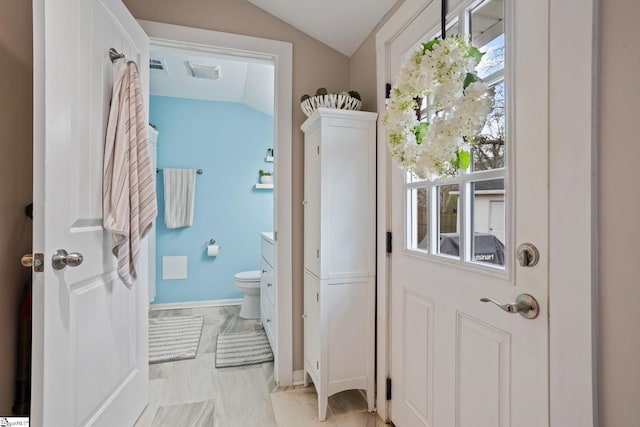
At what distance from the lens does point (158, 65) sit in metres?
2.84

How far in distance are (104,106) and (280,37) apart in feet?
3.87

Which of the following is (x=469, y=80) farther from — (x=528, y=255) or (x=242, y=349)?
(x=242, y=349)

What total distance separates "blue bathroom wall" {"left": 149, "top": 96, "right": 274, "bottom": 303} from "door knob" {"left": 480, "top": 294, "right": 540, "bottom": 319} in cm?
324

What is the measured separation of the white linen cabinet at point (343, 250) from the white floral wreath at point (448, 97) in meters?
0.66

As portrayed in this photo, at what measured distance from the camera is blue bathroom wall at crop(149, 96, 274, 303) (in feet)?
11.6

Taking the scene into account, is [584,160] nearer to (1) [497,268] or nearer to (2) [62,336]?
(1) [497,268]

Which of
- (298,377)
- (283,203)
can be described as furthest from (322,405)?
(283,203)

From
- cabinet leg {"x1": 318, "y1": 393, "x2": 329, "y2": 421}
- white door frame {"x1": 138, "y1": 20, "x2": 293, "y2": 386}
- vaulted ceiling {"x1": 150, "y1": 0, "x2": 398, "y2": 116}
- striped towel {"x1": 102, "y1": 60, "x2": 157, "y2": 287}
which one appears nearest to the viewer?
striped towel {"x1": 102, "y1": 60, "x2": 157, "y2": 287}

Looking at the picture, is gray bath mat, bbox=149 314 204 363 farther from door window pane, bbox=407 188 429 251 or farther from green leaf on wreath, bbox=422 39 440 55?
green leaf on wreath, bbox=422 39 440 55

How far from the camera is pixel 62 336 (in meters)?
1.07

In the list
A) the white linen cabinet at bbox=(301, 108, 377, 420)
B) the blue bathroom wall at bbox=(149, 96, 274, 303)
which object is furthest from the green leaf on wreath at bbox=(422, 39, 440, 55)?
the blue bathroom wall at bbox=(149, 96, 274, 303)

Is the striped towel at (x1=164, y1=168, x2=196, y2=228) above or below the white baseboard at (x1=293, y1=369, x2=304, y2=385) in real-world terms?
above

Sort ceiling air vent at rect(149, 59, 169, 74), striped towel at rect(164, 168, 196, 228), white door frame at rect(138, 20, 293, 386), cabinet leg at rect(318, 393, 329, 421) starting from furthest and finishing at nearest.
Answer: striped towel at rect(164, 168, 196, 228) → ceiling air vent at rect(149, 59, 169, 74) → white door frame at rect(138, 20, 293, 386) → cabinet leg at rect(318, 393, 329, 421)

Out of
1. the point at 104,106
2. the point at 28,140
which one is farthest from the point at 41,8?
the point at 28,140
